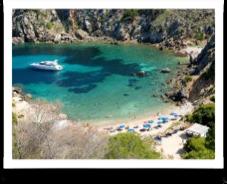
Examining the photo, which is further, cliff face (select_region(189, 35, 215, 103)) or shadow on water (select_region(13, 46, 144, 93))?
shadow on water (select_region(13, 46, 144, 93))

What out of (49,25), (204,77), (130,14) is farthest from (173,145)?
(130,14)

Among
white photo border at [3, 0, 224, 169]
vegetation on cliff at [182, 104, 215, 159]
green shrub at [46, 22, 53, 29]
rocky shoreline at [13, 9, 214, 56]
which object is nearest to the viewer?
white photo border at [3, 0, 224, 169]

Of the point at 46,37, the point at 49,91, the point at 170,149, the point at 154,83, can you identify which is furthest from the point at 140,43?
the point at 170,149

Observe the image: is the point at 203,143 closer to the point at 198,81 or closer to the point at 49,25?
the point at 198,81

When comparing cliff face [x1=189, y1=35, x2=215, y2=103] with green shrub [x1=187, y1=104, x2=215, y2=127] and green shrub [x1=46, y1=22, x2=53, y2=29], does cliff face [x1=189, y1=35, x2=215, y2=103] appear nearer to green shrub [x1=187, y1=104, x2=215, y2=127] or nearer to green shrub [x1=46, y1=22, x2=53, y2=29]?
green shrub [x1=187, y1=104, x2=215, y2=127]

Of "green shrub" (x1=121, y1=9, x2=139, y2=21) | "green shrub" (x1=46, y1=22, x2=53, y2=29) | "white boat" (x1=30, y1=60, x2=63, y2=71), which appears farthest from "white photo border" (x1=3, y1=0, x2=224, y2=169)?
"green shrub" (x1=121, y1=9, x2=139, y2=21)
